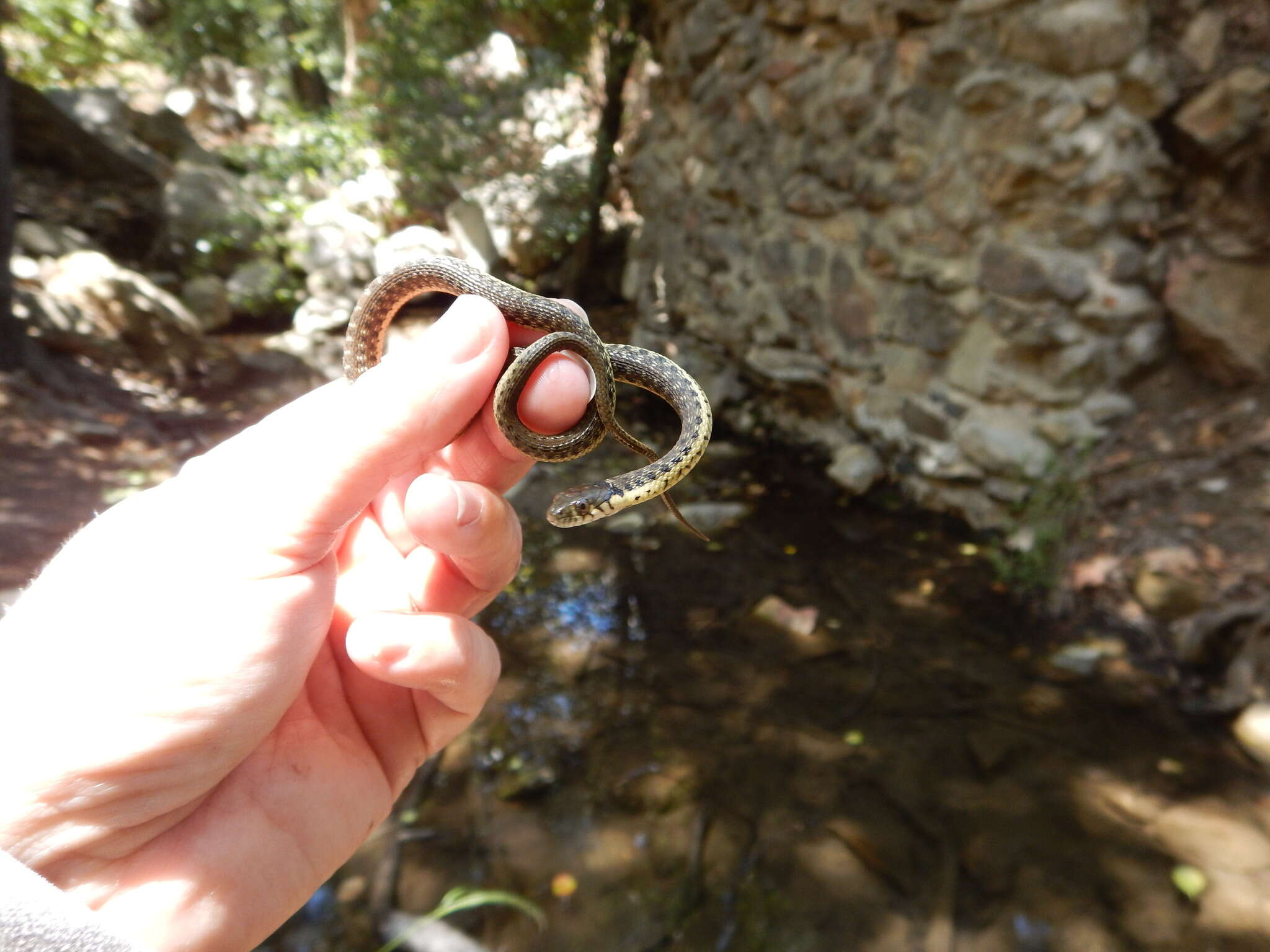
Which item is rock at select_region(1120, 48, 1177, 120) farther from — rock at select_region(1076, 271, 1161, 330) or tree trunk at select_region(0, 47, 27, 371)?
tree trunk at select_region(0, 47, 27, 371)

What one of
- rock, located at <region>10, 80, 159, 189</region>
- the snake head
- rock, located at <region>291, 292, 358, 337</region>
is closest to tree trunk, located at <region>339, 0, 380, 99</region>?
rock, located at <region>10, 80, 159, 189</region>

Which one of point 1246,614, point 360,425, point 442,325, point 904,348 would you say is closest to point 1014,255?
point 904,348

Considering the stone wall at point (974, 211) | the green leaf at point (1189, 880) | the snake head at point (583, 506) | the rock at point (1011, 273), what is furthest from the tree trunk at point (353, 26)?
the green leaf at point (1189, 880)

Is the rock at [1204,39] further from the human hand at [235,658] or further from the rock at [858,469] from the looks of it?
the human hand at [235,658]

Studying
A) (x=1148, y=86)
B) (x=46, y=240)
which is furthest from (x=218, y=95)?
(x=1148, y=86)

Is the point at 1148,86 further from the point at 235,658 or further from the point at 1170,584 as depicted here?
the point at 235,658

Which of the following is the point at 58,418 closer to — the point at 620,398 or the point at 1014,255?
the point at 620,398
